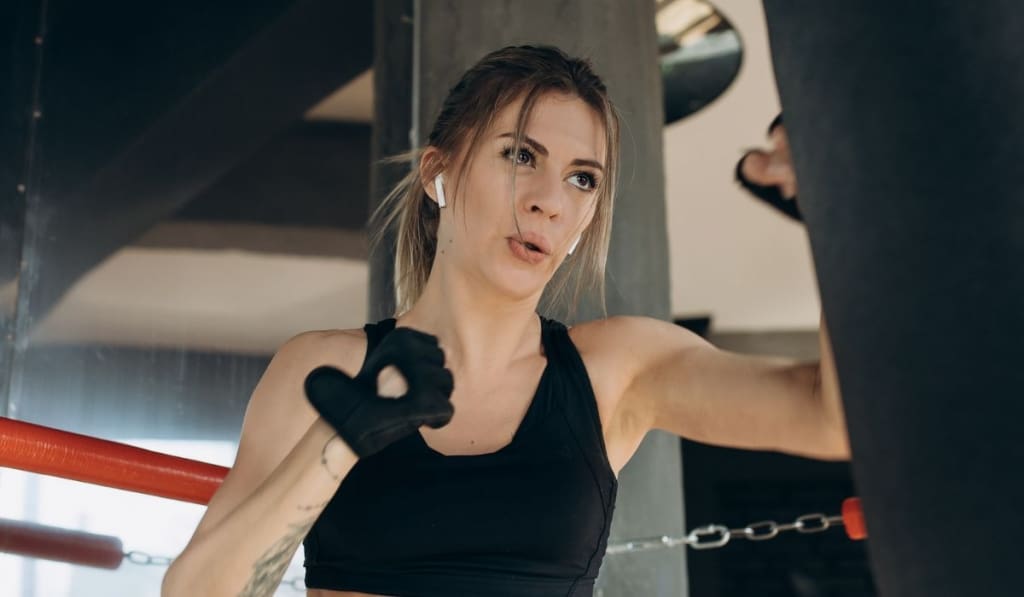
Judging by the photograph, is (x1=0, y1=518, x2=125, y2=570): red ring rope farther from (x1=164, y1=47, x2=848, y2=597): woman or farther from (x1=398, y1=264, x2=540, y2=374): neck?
(x1=398, y1=264, x2=540, y2=374): neck

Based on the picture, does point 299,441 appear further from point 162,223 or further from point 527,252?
point 162,223

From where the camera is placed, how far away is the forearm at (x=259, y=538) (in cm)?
123

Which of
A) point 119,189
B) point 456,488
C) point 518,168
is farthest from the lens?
point 119,189

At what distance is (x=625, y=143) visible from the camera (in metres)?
2.38

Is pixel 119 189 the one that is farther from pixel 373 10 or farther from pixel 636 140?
pixel 636 140

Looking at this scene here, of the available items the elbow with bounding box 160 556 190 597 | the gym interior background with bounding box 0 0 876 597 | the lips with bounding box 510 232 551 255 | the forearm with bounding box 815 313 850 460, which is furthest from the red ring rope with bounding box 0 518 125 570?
the forearm with bounding box 815 313 850 460

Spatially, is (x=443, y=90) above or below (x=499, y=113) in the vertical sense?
above

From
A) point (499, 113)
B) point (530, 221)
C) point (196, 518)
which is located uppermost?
point (499, 113)

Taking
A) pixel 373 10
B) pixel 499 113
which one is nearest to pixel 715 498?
pixel 373 10

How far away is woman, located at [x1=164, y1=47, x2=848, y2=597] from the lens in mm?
1428

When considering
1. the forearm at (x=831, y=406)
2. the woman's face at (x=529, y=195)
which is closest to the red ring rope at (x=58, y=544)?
the woman's face at (x=529, y=195)

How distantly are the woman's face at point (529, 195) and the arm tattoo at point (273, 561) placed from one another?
45cm

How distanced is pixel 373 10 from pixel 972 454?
7.82 feet

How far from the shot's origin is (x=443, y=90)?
2316 millimetres
